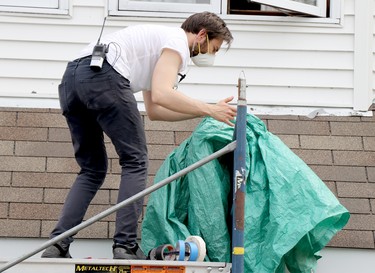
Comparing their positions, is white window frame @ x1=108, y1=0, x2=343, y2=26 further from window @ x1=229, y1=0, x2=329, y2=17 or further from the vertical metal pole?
the vertical metal pole

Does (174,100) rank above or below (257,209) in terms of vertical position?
above

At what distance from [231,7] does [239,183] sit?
8.52ft

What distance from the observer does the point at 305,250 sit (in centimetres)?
621

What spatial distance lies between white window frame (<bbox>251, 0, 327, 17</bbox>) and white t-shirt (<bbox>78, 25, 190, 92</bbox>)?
1801 millimetres

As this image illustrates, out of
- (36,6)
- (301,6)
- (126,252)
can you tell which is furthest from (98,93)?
(301,6)

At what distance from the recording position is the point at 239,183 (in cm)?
548

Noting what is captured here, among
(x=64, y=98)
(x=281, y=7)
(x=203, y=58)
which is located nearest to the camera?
(x=64, y=98)

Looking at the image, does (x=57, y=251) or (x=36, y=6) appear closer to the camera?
(x=57, y=251)

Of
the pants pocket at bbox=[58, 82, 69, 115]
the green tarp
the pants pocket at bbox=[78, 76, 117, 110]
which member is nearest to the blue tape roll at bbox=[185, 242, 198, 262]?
the green tarp

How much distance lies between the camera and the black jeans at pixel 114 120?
18.7ft

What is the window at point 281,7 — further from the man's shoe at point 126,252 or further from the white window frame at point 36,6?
the man's shoe at point 126,252

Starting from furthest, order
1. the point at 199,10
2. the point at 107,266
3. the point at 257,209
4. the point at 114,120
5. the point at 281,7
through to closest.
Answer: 1. the point at 199,10
2. the point at 281,7
3. the point at 257,209
4. the point at 114,120
5. the point at 107,266

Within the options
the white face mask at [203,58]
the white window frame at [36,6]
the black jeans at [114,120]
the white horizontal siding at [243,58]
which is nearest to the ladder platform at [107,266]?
the black jeans at [114,120]

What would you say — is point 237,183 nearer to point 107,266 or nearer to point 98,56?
point 107,266
